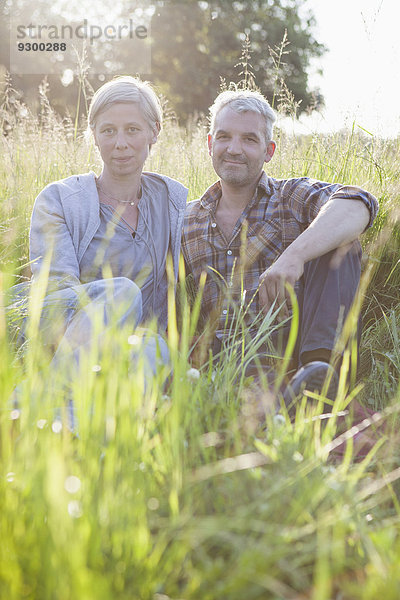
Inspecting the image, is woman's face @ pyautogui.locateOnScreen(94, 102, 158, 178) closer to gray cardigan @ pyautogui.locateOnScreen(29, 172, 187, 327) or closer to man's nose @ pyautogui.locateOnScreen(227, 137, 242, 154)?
gray cardigan @ pyautogui.locateOnScreen(29, 172, 187, 327)

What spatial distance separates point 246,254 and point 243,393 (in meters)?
1.36

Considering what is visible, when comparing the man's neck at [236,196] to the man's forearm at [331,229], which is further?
the man's neck at [236,196]

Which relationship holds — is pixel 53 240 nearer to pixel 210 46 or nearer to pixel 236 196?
pixel 236 196

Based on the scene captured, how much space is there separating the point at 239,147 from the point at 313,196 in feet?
1.56

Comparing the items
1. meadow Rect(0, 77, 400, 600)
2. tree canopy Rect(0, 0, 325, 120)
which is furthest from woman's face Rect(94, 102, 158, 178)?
tree canopy Rect(0, 0, 325, 120)

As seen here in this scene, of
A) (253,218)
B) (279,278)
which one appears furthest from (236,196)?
(279,278)

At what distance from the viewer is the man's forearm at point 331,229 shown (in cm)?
230

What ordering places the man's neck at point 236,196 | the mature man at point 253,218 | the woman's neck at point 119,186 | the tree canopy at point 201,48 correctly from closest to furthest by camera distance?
the mature man at point 253,218
the woman's neck at point 119,186
the man's neck at point 236,196
the tree canopy at point 201,48

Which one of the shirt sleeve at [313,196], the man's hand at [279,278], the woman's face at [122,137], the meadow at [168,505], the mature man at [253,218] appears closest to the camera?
the meadow at [168,505]

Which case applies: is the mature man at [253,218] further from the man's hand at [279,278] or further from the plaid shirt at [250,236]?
the man's hand at [279,278]

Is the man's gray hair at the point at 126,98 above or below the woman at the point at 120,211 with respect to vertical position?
above

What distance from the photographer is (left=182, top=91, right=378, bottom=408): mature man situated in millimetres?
2416

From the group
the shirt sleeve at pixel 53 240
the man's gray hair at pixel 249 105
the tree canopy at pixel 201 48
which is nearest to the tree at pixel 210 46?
the tree canopy at pixel 201 48

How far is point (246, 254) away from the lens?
2852mm
